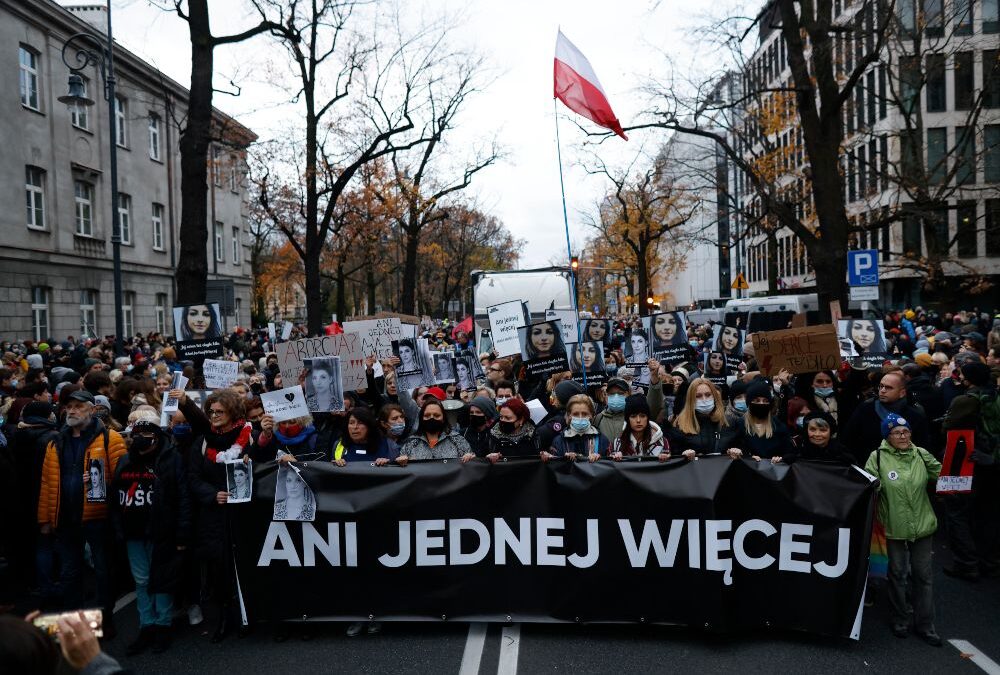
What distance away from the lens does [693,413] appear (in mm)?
6707

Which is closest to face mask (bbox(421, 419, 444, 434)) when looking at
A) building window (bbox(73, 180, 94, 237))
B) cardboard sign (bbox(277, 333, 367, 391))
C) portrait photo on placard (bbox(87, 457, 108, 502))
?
portrait photo on placard (bbox(87, 457, 108, 502))

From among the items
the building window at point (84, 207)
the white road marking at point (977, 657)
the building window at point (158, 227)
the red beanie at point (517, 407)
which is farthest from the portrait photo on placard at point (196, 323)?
the building window at point (158, 227)

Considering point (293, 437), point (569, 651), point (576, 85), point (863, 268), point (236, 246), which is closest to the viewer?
point (569, 651)

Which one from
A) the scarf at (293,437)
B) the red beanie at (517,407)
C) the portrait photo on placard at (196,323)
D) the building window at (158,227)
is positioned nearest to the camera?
the red beanie at (517,407)

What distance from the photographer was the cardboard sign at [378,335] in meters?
11.1

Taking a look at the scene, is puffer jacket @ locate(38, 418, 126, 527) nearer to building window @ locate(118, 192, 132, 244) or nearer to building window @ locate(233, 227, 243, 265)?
building window @ locate(118, 192, 132, 244)

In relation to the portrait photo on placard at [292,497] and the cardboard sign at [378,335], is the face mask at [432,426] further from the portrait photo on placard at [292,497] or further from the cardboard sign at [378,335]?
the cardboard sign at [378,335]

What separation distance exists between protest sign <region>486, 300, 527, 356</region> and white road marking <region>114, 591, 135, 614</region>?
5661 millimetres

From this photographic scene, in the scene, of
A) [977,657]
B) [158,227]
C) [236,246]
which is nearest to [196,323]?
[977,657]

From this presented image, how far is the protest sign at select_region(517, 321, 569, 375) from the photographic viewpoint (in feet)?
32.6

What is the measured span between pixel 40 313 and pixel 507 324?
21.8 metres

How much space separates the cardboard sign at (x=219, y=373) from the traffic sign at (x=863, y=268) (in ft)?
30.8

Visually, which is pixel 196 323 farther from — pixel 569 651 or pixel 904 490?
pixel 904 490

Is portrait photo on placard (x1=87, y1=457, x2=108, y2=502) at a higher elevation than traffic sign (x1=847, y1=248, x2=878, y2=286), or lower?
lower
